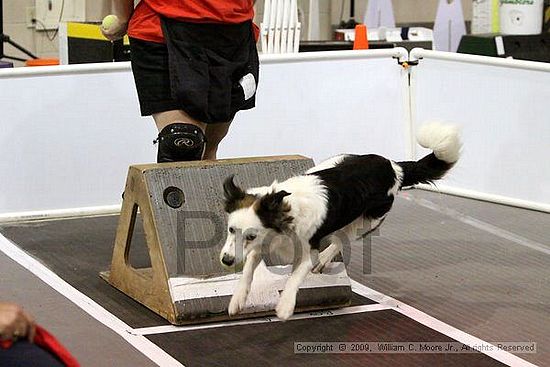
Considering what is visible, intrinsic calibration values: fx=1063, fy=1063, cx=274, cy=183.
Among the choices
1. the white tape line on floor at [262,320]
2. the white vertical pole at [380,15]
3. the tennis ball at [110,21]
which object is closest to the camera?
the white tape line on floor at [262,320]

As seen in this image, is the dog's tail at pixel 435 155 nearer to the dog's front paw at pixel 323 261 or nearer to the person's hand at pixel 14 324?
the dog's front paw at pixel 323 261

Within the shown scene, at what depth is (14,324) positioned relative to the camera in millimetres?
1689

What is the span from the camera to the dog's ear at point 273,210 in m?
2.67

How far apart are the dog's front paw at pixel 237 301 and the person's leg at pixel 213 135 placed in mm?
795

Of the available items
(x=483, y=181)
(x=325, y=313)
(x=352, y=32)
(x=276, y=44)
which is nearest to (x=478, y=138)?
(x=483, y=181)

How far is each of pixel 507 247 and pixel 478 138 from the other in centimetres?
97

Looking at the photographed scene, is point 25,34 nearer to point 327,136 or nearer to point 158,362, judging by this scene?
point 327,136

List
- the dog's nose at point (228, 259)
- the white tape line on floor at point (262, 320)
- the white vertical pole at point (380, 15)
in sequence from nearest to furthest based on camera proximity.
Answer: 1. the dog's nose at point (228, 259)
2. the white tape line on floor at point (262, 320)
3. the white vertical pole at point (380, 15)

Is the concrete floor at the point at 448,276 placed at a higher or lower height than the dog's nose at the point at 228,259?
lower

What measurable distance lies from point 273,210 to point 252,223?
62 mm

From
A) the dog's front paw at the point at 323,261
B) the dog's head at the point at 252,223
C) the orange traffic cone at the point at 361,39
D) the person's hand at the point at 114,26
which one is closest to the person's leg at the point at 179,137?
the person's hand at the point at 114,26

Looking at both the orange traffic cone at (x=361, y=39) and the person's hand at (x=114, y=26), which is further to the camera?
the orange traffic cone at (x=361, y=39)

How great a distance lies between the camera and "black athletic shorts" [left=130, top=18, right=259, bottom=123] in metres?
3.31

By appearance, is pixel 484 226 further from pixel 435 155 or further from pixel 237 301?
pixel 237 301
